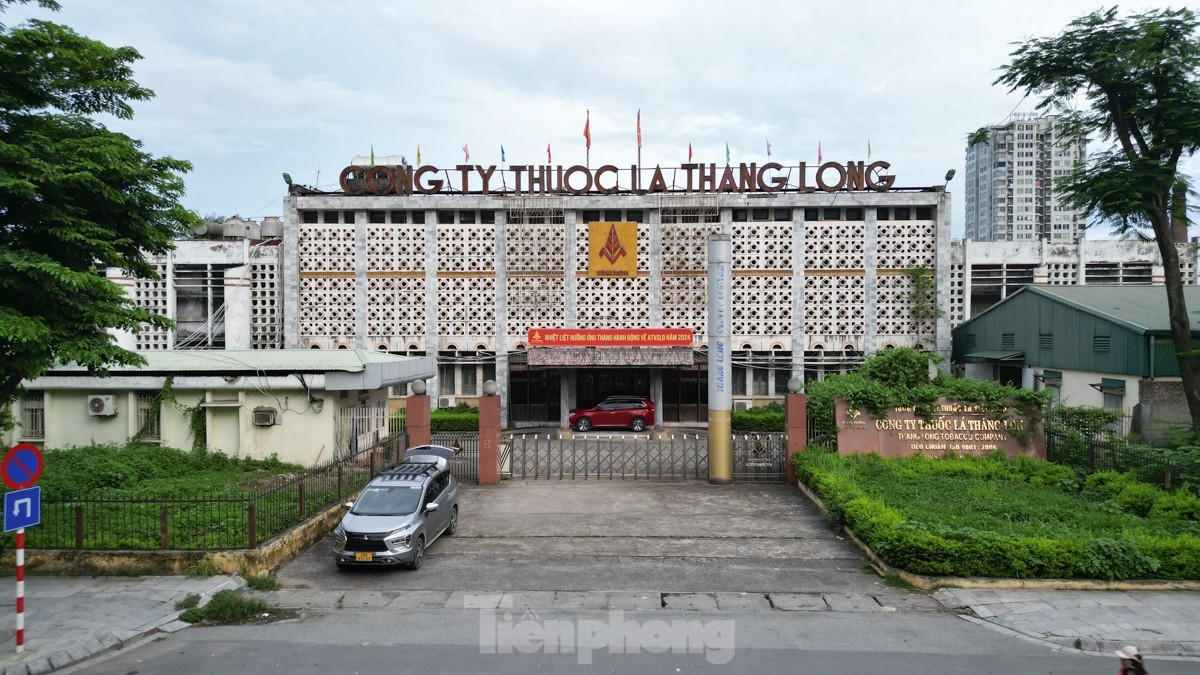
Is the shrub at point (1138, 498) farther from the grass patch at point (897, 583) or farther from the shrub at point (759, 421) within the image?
the shrub at point (759, 421)

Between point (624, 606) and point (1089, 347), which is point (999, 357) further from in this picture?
point (624, 606)

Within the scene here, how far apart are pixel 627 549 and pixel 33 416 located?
1782 cm

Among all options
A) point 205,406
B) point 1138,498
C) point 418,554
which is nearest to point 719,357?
point 1138,498

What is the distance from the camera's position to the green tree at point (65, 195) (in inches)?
432

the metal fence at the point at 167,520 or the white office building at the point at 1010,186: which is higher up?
the white office building at the point at 1010,186

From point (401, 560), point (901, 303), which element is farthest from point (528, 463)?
point (901, 303)

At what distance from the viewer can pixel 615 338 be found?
1260 inches

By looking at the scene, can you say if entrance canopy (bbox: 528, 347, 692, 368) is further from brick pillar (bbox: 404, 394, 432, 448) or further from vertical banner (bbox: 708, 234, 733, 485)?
brick pillar (bbox: 404, 394, 432, 448)

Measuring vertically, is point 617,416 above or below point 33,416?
below

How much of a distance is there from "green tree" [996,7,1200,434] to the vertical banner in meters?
8.88

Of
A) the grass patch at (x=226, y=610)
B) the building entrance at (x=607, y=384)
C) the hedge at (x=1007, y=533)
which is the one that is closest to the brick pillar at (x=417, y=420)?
the grass patch at (x=226, y=610)

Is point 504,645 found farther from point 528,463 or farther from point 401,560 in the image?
point 528,463

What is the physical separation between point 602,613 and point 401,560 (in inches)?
157

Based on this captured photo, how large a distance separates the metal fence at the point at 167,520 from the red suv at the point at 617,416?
56.3 ft
